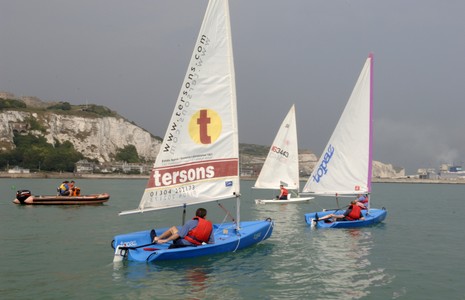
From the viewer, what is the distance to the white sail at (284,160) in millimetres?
42750

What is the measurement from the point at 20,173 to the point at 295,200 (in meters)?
105

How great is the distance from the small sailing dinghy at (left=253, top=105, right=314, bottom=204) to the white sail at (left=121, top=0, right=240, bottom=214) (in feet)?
Answer: 91.0

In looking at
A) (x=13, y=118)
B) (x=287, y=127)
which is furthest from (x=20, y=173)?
(x=287, y=127)

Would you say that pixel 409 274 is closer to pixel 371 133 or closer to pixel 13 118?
pixel 371 133

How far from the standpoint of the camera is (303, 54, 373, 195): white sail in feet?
82.1

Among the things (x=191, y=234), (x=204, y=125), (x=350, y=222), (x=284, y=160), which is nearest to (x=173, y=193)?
(x=191, y=234)

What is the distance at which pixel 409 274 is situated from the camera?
47.6ft

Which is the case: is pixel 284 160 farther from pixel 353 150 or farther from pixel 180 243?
pixel 180 243

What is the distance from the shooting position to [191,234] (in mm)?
14367

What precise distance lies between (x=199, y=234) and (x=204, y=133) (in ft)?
10.1

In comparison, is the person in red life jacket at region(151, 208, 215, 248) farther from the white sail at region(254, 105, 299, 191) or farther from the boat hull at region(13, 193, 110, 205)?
the white sail at region(254, 105, 299, 191)

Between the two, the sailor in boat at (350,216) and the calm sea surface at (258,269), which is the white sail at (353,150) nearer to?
the sailor in boat at (350,216)

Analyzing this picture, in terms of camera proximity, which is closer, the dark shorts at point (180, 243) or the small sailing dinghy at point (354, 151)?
the dark shorts at point (180, 243)

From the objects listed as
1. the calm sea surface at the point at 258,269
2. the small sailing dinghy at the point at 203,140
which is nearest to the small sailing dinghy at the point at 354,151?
the calm sea surface at the point at 258,269
